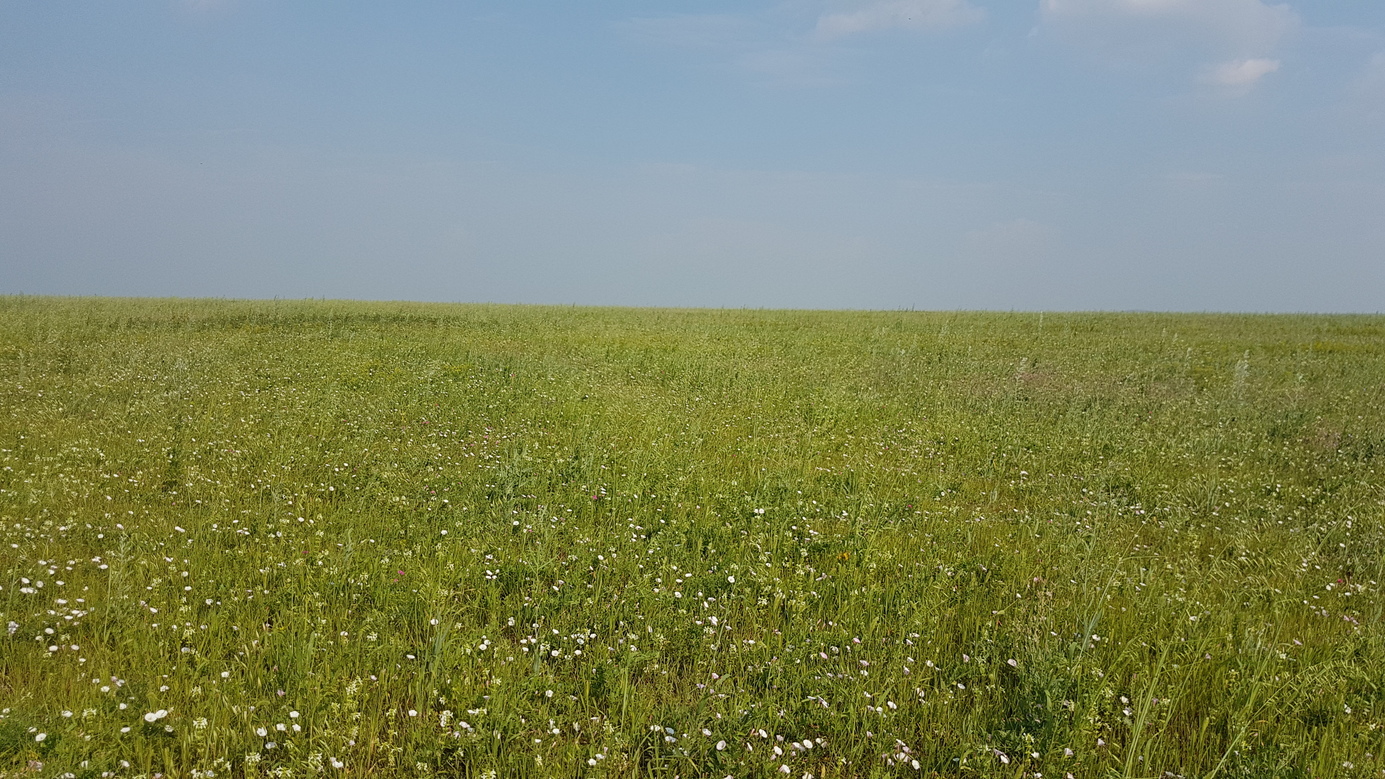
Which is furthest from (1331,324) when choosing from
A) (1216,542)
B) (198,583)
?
(198,583)

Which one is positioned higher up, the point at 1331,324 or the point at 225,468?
the point at 1331,324

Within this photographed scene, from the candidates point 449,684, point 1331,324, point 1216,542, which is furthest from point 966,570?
point 1331,324

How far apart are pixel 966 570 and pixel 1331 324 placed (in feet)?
154

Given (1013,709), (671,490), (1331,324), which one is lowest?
(1013,709)

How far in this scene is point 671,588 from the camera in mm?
5855

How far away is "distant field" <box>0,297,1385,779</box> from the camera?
400 cm

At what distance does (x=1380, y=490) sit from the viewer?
9.36 meters

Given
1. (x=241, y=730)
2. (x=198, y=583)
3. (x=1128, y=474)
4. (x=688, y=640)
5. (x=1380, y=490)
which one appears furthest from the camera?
(x=1128, y=474)

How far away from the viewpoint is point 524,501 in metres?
7.82

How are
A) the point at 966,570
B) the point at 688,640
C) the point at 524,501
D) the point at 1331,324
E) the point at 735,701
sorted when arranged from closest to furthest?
1. the point at 735,701
2. the point at 688,640
3. the point at 966,570
4. the point at 524,501
5. the point at 1331,324

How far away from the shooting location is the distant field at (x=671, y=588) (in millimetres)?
3996

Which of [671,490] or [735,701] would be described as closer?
[735,701]

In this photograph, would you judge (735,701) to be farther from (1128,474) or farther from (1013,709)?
(1128,474)

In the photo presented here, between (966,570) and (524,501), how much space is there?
15.0 ft
